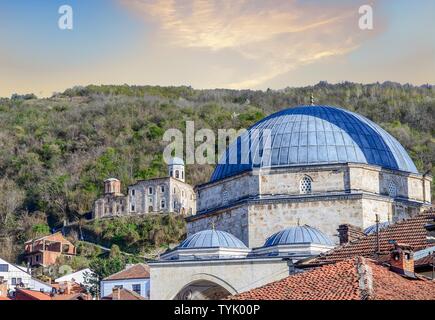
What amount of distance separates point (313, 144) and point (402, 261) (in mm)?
15729

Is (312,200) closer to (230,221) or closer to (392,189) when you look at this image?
(230,221)

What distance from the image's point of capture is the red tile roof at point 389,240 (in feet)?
73.7

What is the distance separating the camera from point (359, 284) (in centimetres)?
1574

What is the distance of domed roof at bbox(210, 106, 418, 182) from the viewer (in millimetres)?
33625

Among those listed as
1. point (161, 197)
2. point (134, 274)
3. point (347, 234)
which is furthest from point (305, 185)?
point (161, 197)

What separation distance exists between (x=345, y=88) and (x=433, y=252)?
8192 centimetres

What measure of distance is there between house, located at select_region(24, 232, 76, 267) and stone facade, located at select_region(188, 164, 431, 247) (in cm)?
3400

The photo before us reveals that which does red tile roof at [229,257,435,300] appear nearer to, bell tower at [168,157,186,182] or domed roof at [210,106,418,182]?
domed roof at [210,106,418,182]

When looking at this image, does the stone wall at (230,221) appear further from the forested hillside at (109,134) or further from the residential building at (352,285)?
the forested hillside at (109,134)

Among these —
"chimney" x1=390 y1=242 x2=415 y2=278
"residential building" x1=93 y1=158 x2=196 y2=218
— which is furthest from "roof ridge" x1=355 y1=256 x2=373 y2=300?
"residential building" x1=93 y1=158 x2=196 y2=218

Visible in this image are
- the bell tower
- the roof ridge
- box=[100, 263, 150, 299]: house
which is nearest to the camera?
the roof ridge

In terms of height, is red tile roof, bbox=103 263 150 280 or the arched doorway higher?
red tile roof, bbox=103 263 150 280

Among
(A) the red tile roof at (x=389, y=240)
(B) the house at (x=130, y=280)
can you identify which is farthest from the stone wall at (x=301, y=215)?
(B) the house at (x=130, y=280)

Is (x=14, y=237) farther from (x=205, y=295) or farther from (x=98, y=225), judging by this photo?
(x=205, y=295)
